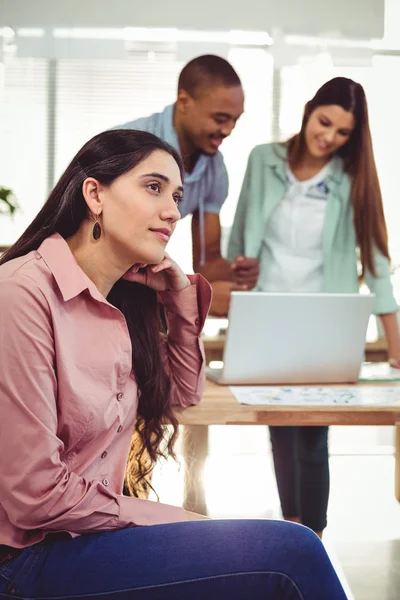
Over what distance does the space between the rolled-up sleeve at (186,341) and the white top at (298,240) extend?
1225mm

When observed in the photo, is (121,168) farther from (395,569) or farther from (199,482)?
(395,569)

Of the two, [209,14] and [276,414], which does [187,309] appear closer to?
[276,414]

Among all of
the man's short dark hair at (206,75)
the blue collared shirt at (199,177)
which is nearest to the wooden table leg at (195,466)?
Result: the blue collared shirt at (199,177)

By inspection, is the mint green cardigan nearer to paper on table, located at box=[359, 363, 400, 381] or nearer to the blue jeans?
paper on table, located at box=[359, 363, 400, 381]

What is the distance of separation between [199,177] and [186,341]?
1808 millimetres

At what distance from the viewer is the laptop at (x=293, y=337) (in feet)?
5.81

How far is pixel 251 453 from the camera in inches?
160

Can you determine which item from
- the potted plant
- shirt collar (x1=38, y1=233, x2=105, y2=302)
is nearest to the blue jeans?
shirt collar (x1=38, y1=233, x2=105, y2=302)

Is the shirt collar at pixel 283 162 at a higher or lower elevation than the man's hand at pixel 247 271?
higher

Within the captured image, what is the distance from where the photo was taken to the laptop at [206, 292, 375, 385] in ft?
5.81

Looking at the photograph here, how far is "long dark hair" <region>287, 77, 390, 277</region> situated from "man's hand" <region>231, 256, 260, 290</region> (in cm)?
40

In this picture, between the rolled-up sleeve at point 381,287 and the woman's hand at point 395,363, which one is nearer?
the woman's hand at point 395,363

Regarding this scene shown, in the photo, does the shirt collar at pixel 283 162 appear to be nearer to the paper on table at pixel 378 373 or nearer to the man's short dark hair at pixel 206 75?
the man's short dark hair at pixel 206 75

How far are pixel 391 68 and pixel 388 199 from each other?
0.69 meters
